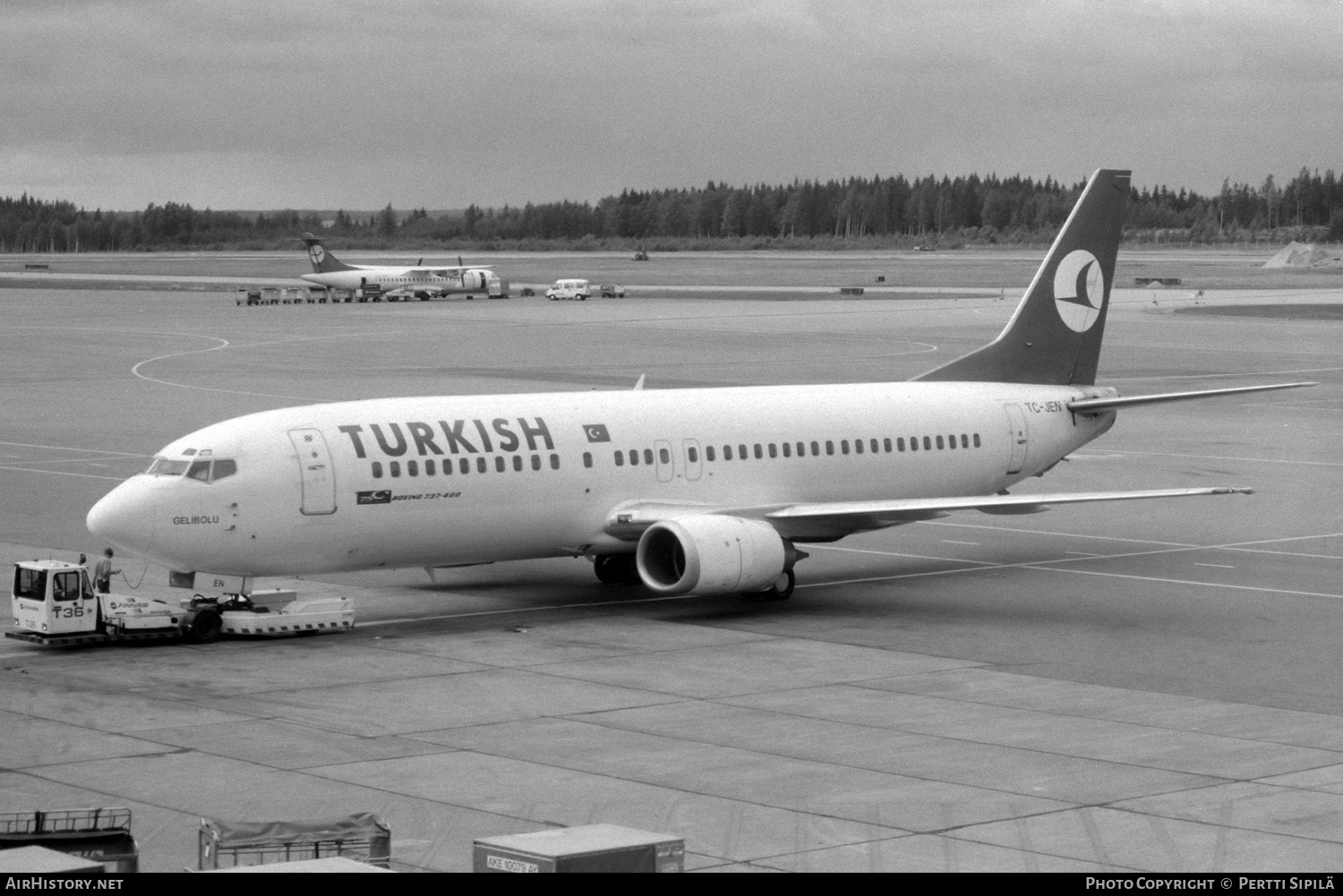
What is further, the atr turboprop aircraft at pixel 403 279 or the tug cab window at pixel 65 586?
the atr turboprop aircraft at pixel 403 279

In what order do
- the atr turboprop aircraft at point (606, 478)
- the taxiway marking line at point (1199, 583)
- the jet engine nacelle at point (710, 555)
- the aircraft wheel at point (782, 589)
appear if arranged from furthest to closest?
the taxiway marking line at point (1199, 583), the aircraft wheel at point (782, 589), the jet engine nacelle at point (710, 555), the atr turboprop aircraft at point (606, 478)

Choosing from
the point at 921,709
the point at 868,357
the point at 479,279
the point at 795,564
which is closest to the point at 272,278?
the point at 479,279

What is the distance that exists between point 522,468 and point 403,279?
396 ft

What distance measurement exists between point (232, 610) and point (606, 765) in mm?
10940

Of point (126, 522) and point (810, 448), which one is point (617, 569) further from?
point (126, 522)

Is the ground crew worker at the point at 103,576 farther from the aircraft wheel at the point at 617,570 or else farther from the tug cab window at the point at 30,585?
the aircraft wheel at the point at 617,570

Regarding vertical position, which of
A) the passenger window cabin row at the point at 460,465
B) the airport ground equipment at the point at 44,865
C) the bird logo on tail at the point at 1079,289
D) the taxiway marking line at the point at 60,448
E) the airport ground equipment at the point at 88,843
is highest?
the bird logo on tail at the point at 1079,289

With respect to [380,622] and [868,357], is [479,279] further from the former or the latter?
→ [380,622]

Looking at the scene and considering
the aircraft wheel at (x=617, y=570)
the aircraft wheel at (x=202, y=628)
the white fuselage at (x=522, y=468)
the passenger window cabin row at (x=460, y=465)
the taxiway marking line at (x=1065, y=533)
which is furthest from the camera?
the taxiway marking line at (x=1065, y=533)

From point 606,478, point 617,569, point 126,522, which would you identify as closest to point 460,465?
point 606,478

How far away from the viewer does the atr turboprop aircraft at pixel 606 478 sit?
3131 centimetres

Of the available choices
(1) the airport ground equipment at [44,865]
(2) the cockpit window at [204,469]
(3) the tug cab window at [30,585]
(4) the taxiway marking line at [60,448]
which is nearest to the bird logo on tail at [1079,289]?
(2) the cockpit window at [204,469]

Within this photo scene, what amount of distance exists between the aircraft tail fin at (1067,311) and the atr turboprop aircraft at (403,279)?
4417 inches

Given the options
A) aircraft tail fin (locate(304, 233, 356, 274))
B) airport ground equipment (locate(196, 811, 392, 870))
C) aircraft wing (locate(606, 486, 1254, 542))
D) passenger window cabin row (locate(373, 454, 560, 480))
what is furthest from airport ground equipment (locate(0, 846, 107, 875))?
aircraft tail fin (locate(304, 233, 356, 274))
